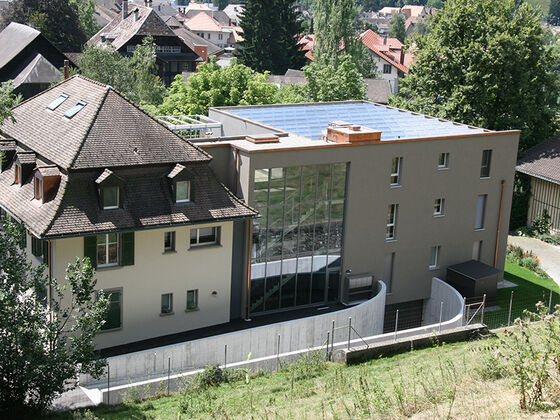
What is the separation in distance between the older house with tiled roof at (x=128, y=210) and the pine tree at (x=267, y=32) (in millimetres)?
62577

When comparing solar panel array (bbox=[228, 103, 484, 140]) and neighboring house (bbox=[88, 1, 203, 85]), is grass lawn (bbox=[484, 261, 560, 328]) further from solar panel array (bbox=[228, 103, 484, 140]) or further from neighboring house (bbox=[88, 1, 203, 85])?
neighboring house (bbox=[88, 1, 203, 85])

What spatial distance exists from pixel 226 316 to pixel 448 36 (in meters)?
28.5

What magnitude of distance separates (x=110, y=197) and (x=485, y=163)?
699 inches

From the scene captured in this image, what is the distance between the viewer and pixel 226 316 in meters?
30.8

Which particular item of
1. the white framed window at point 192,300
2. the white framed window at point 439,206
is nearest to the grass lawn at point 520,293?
the white framed window at point 439,206

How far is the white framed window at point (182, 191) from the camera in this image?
28859 mm

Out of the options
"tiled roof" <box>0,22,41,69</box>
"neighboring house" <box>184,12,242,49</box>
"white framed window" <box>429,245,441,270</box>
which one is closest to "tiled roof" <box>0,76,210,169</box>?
"white framed window" <box>429,245,441,270</box>

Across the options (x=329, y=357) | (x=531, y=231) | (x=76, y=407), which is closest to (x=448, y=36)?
(x=531, y=231)

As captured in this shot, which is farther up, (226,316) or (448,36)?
(448,36)

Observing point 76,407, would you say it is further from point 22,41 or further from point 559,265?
point 22,41

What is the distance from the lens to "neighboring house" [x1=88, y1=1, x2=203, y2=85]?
87137mm

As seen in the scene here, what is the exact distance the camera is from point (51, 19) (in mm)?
92438

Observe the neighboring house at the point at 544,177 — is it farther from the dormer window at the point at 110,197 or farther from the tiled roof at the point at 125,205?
A: the dormer window at the point at 110,197

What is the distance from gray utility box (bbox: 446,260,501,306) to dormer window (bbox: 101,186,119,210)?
52.7ft
